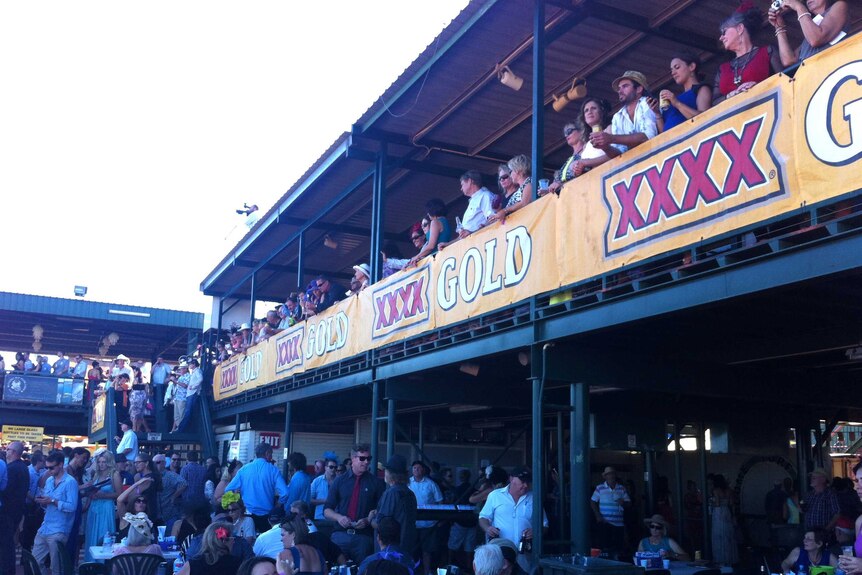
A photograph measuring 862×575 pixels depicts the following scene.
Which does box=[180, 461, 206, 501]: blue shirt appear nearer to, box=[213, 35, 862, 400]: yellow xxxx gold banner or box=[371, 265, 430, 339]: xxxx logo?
box=[371, 265, 430, 339]: xxxx logo

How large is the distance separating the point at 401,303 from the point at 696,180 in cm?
527

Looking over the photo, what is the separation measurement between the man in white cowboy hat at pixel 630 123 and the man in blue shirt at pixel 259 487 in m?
5.62

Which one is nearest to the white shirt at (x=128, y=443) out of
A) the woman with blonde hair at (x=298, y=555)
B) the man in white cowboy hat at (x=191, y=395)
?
the man in white cowboy hat at (x=191, y=395)

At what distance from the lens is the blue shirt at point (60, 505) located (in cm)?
1005

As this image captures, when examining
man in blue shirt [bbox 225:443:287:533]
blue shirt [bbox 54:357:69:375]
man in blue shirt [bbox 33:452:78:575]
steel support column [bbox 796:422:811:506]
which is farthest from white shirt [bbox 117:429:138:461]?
blue shirt [bbox 54:357:69:375]

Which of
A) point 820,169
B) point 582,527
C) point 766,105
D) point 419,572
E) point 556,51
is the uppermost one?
point 556,51

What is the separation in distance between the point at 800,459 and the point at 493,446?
24.0 ft

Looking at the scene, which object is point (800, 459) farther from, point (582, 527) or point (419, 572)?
point (582, 527)

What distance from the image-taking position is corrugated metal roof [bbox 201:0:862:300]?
8945mm

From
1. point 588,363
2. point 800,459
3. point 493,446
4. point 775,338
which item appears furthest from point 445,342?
point 493,446

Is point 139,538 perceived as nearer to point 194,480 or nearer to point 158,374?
point 194,480

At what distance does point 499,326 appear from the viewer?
342 inches

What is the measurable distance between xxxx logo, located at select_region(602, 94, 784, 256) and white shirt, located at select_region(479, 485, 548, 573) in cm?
298

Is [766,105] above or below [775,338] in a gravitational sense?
above
